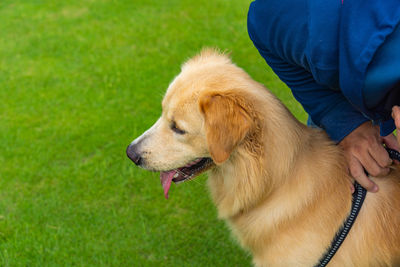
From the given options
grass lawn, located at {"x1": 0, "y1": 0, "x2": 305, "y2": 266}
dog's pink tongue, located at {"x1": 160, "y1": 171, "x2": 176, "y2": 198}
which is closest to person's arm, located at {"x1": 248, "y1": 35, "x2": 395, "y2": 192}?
dog's pink tongue, located at {"x1": 160, "y1": 171, "x2": 176, "y2": 198}

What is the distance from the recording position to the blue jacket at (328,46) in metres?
1.47

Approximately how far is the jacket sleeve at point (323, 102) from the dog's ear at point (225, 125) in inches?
15.5

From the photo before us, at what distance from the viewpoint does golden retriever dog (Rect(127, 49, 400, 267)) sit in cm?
192

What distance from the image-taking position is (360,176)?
1.98m

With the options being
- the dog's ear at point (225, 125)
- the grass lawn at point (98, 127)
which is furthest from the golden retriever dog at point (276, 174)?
the grass lawn at point (98, 127)

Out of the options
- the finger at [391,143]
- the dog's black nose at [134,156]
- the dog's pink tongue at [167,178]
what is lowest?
the dog's pink tongue at [167,178]

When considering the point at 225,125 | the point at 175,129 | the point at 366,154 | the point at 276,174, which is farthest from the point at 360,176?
the point at 175,129

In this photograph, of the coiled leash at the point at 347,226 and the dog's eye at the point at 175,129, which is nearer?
the coiled leash at the point at 347,226

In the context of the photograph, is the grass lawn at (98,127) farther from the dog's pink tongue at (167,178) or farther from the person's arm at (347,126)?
the person's arm at (347,126)

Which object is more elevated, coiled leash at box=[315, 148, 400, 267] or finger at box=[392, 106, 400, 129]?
finger at box=[392, 106, 400, 129]

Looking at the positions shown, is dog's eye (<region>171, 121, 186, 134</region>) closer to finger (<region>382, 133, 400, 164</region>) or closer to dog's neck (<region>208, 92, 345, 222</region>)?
dog's neck (<region>208, 92, 345, 222</region>)

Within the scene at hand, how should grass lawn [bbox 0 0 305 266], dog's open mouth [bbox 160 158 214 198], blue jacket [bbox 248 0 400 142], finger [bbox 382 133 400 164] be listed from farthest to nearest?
grass lawn [bbox 0 0 305 266] < dog's open mouth [bbox 160 158 214 198] < finger [bbox 382 133 400 164] < blue jacket [bbox 248 0 400 142]

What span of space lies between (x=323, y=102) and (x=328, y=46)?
0.52 metres

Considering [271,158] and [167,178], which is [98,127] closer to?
[167,178]
